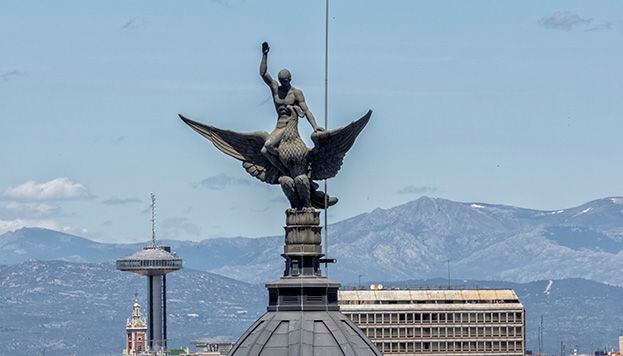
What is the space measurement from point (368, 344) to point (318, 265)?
126 centimetres

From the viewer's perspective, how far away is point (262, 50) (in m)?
33.7

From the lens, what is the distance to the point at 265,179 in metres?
33.8

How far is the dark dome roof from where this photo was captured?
3262cm

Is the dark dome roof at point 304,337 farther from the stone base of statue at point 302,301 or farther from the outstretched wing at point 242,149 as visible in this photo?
the outstretched wing at point 242,149

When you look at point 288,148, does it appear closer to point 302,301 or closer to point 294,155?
point 294,155

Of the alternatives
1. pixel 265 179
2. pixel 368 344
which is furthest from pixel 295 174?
pixel 368 344

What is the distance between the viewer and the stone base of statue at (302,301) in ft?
108

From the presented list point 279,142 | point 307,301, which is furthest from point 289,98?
point 307,301

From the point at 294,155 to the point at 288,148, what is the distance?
128 millimetres

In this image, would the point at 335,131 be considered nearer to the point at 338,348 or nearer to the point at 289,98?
the point at 289,98

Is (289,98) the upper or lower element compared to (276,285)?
upper

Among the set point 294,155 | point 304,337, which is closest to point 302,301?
point 304,337

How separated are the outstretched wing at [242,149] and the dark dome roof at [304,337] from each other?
6.30ft

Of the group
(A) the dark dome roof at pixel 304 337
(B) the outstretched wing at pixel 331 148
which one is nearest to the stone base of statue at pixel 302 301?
(A) the dark dome roof at pixel 304 337
